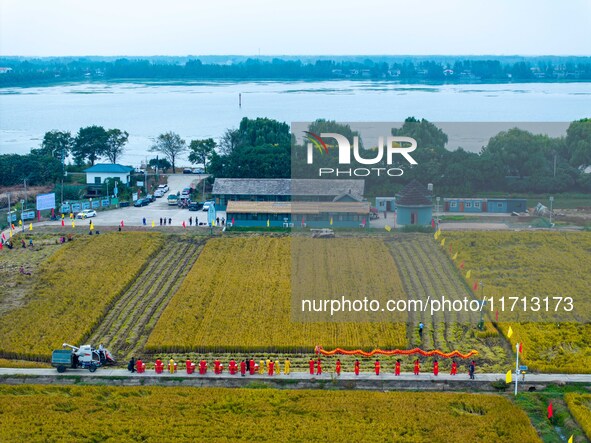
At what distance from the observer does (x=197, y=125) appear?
89.8 m

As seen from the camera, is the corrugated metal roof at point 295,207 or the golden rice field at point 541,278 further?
the corrugated metal roof at point 295,207

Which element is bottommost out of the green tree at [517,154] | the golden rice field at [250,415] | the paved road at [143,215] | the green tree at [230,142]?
the golden rice field at [250,415]

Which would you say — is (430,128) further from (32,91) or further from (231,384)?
(32,91)

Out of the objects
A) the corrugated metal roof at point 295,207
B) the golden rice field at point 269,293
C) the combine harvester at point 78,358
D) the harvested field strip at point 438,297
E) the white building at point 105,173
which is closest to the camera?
the combine harvester at point 78,358

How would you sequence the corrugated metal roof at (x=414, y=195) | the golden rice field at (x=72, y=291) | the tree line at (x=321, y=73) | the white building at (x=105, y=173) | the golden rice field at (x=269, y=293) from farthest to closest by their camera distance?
the tree line at (x=321, y=73) < the white building at (x=105, y=173) < the corrugated metal roof at (x=414, y=195) < the golden rice field at (x=72, y=291) < the golden rice field at (x=269, y=293)

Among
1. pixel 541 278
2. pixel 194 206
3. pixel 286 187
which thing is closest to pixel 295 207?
pixel 286 187

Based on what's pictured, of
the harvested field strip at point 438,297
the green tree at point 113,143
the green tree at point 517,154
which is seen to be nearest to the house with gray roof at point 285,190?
the harvested field strip at point 438,297

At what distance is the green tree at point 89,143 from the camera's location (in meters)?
50.2

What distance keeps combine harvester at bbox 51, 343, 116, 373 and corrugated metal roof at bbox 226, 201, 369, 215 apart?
44.2 ft

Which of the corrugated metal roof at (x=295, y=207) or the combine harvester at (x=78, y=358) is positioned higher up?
the corrugated metal roof at (x=295, y=207)

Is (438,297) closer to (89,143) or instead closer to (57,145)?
(89,143)

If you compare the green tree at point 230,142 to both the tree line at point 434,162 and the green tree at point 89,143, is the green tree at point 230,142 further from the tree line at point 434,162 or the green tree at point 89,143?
the green tree at point 89,143

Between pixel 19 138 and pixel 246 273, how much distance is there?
60.1 metres

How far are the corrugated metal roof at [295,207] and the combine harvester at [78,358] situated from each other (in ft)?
44.2
